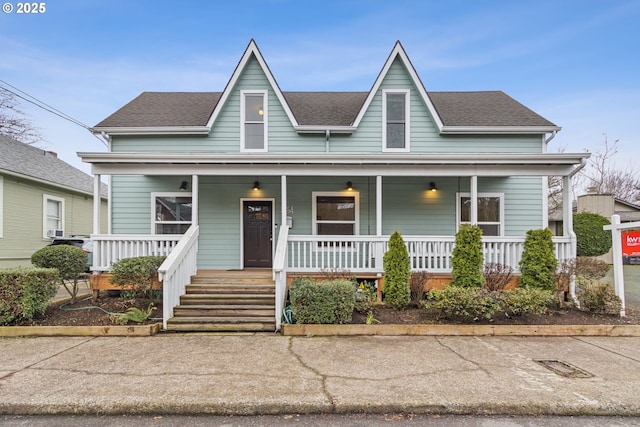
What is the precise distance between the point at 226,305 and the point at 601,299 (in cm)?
749

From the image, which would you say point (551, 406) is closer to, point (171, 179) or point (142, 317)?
point (142, 317)

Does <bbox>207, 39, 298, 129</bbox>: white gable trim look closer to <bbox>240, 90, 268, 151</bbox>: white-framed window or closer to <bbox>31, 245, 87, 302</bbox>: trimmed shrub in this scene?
<bbox>240, 90, 268, 151</bbox>: white-framed window

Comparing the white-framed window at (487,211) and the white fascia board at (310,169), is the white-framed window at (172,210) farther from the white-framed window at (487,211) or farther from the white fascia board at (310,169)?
the white-framed window at (487,211)

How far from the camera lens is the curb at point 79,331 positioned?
5578 millimetres

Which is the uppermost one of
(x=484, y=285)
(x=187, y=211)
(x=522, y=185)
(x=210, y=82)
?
(x=210, y=82)

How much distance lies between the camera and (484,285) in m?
6.76

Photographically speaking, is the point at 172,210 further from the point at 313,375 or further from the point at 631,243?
the point at 631,243

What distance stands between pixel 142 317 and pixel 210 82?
38.3m

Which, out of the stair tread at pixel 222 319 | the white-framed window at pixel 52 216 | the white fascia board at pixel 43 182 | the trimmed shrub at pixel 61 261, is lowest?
the stair tread at pixel 222 319

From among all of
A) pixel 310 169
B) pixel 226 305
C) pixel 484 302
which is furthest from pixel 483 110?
pixel 226 305

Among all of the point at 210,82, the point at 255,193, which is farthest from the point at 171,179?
the point at 210,82

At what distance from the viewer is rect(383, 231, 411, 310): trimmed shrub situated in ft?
21.7

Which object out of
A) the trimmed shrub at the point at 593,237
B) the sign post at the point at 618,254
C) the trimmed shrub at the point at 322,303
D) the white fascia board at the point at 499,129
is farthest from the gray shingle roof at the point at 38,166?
the trimmed shrub at the point at 593,237

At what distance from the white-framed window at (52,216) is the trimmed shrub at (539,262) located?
54.4 feet
